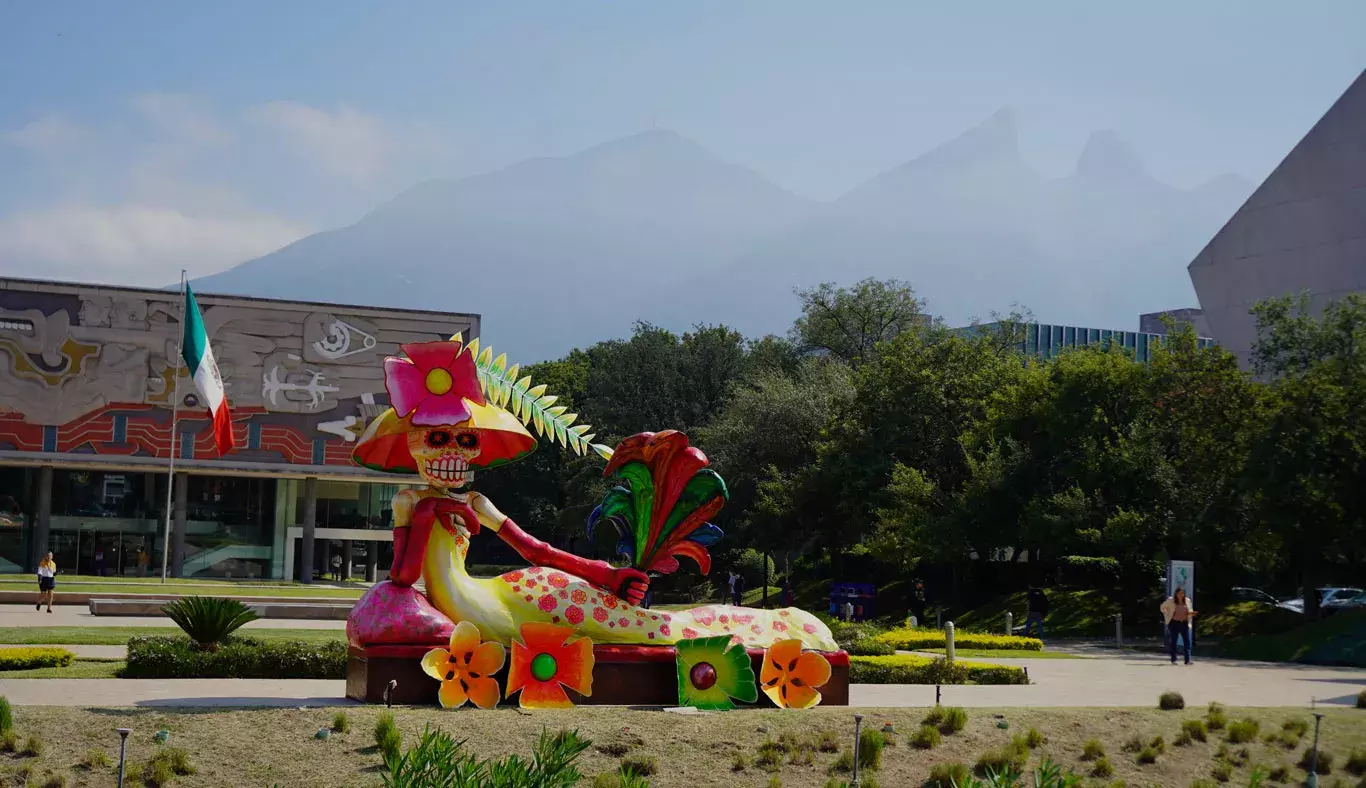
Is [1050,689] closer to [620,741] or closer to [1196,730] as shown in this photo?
[1196,730]

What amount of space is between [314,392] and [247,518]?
298 inches

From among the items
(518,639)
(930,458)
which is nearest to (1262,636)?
(930,458)

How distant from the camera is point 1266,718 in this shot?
55.4ft

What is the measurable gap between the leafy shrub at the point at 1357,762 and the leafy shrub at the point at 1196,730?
11.0 ft

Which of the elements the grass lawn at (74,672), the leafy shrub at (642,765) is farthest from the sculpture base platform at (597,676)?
the grass lawn at (74,672)

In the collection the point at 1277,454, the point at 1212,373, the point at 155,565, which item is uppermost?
the point at 1212,373

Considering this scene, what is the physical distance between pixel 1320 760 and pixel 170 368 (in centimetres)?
5341

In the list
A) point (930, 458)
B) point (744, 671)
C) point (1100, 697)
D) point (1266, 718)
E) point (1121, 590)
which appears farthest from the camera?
point (930, 458)

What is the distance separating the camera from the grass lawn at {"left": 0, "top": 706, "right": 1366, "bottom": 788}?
14.4m

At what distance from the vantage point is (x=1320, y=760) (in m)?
14.0

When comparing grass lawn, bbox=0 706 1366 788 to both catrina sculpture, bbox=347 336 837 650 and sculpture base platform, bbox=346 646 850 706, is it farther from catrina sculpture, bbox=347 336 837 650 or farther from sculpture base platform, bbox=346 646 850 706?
catrina sculpture, bbox=347 336 837 650

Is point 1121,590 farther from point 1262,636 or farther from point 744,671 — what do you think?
point 744,671

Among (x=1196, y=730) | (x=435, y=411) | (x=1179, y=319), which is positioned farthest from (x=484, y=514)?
(x=1179, y=319)

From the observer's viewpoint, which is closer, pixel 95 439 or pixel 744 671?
pixel 744 671
